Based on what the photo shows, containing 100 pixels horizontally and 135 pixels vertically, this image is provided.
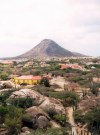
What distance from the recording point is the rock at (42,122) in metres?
42.1

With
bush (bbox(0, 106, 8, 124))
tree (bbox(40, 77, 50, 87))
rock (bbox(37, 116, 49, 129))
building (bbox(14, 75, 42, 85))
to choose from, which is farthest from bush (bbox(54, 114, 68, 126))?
building (bbox(14, 75, 42, 85))

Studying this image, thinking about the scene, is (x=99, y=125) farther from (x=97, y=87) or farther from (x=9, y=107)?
(x=97, y=87)

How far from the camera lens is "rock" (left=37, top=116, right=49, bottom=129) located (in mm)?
42062

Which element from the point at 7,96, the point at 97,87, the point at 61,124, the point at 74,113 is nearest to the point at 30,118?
the point at 61,124

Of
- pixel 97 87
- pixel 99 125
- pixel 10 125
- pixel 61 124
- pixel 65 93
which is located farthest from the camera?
pixel 97 87

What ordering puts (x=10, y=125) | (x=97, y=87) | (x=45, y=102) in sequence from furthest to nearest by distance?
(x=97, y=87) → (x=45, y=102) → (x=10, y=125)

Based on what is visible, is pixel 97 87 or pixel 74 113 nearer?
pixel 74 113

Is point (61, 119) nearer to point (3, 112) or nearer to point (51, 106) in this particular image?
point (51, 106)

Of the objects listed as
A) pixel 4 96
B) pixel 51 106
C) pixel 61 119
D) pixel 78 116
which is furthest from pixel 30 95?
pixel 78 116

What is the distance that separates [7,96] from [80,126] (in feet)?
46.7

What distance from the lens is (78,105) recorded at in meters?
52.0

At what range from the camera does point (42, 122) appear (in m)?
42.6

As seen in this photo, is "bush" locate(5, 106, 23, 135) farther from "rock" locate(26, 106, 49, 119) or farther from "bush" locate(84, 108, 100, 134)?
"bush" locate(84, 108, 100, 134)

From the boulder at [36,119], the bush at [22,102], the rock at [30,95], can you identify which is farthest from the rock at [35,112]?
the rock at [30,95]
